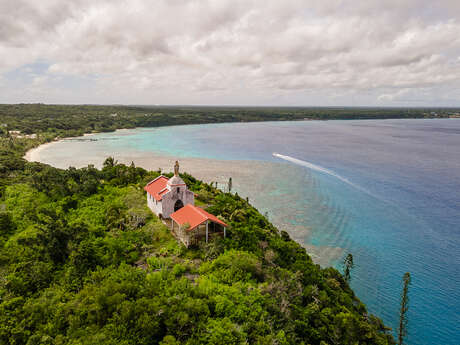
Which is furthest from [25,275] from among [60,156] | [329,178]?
[60,156]

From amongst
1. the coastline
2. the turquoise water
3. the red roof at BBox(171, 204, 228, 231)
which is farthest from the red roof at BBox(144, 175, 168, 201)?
the turquoise water

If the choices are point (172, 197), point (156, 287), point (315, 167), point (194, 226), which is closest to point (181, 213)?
point (172, 197)

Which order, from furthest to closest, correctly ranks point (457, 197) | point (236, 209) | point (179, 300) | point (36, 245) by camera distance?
1. point (457, 197)
2. point (236, 209)
3. point (36, 245)
4. point (179, 300)

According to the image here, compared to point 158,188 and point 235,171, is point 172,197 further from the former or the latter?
point 235,171

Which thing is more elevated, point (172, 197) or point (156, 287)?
point (172, 197)

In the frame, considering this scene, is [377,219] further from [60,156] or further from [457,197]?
[60,156]

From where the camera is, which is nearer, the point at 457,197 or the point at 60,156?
the point at 457,197
